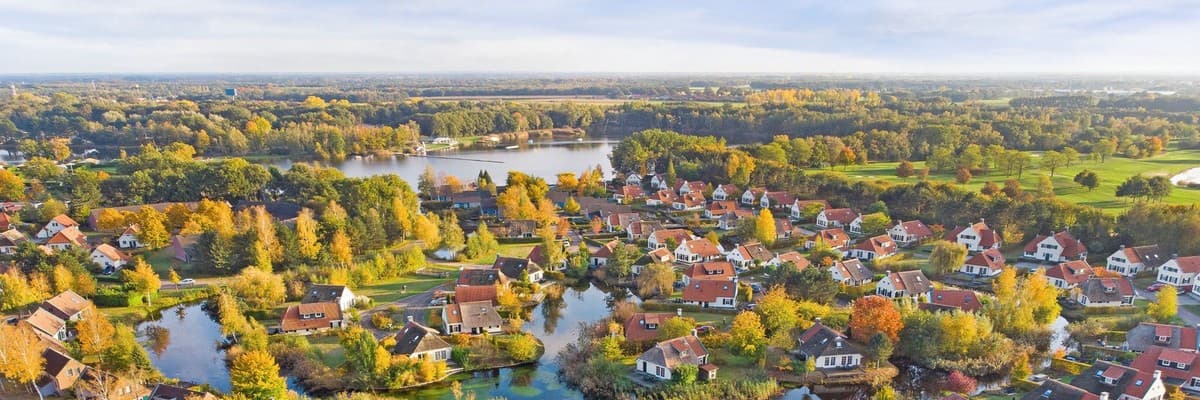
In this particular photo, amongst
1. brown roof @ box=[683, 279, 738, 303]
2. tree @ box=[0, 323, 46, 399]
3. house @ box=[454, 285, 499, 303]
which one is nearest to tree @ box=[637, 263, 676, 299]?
brown roof @ box=[683, 279, 738, 303]

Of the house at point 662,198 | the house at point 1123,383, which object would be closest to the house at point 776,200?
the house at point 662,198

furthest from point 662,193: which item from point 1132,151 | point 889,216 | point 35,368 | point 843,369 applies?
point 1132,151

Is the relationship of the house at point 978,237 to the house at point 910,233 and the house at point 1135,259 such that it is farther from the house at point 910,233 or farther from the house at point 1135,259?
the house at point 1135,259

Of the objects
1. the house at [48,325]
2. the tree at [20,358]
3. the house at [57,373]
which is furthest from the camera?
the house at [48,325]

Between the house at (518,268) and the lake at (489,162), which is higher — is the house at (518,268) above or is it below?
above

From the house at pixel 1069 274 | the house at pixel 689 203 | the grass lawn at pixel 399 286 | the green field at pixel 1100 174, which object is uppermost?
the green field at pixel 1100 174

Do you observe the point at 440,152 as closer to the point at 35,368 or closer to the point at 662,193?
the point at 662,193

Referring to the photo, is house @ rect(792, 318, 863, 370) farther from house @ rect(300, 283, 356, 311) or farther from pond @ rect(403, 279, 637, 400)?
house @ rect(300, 283, 356, 311)
